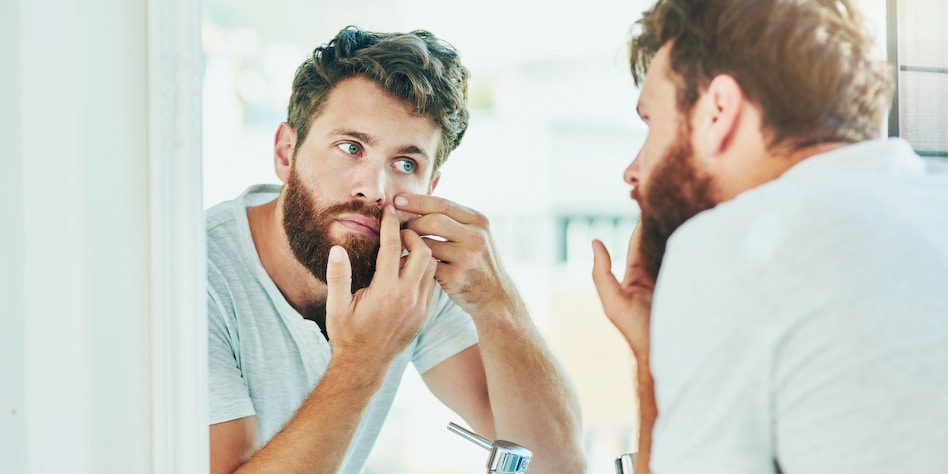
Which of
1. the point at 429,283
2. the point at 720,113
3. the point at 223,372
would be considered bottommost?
the point at 223,372

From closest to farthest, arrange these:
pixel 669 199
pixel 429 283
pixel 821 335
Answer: pixel 821 335 → pixel 669 199 → pixel 429 283

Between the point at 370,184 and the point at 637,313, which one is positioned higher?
the point at 370,184

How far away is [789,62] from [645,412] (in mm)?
446

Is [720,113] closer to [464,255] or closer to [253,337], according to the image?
[464,255]

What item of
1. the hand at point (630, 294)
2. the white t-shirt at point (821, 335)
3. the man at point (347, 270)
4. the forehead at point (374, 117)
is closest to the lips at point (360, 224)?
the man at point (347, 270)

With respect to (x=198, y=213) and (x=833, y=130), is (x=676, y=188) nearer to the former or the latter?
(x=833, y=130)

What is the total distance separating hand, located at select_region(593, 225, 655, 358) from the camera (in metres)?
1.03

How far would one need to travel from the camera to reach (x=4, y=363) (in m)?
1.02

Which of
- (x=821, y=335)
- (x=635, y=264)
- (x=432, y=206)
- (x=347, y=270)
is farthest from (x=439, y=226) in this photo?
(x=821, y=335)

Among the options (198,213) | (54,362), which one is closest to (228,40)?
(198,213)

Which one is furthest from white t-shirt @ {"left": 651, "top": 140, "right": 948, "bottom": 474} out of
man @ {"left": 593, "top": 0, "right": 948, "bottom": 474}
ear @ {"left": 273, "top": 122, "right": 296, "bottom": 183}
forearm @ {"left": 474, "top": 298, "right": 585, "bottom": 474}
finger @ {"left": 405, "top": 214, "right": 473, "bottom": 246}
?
ear @ {"left": 273, "top": 122, "right": 296, "bottom": 183}

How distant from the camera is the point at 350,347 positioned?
111 centimetres

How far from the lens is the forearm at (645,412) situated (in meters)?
1.03

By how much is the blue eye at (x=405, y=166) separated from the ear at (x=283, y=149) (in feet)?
0.45
